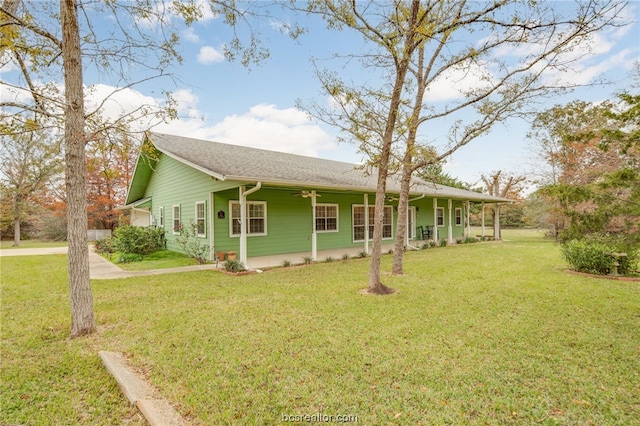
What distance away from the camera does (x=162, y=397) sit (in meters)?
2.64

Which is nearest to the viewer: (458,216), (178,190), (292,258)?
(292,258)

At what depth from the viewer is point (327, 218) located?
41.1 feet

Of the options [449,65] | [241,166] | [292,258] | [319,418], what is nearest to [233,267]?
[292,258]

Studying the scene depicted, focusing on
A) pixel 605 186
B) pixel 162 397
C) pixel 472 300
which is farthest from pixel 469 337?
pixel 162 397

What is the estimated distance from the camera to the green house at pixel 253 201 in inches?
370

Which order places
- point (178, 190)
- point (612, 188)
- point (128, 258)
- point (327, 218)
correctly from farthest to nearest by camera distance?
point (327, 218) < point (178, 190) < point (128, 258) < point (612, 188)

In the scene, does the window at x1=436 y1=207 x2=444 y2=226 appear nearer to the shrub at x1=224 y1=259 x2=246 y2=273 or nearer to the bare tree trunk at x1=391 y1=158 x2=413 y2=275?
the bare tree trunk at x1=391 y1=158 x2=413 y2=275

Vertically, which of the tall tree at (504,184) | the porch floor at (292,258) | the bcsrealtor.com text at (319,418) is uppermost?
the tall tree at (504,184)

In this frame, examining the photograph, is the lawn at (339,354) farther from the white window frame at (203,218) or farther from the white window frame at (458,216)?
the white window frame at (458,216)

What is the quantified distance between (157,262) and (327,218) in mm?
6327

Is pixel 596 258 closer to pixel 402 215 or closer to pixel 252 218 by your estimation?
pixel 402 215

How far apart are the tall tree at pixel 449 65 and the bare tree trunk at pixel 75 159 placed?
12.6 feet

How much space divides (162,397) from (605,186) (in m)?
5.68

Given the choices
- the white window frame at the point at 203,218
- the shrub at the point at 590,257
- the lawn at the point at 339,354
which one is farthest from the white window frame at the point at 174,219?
the shrub at the point at 590,257
